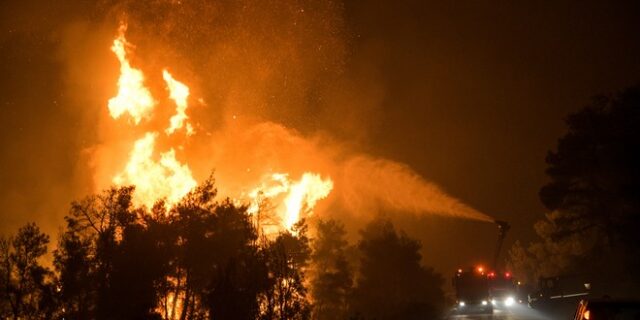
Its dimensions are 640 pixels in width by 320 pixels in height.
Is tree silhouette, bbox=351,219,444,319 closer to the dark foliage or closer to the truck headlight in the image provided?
the truck headlight

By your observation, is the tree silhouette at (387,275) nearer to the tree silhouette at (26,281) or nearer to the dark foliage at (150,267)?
the dark foliage at (150,267)

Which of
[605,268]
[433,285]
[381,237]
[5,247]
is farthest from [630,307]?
[433,285]

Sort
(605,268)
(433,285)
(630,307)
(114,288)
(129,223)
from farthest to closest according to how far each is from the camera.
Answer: (433,285), (605,268), (129,223), (114,288), (630,307)

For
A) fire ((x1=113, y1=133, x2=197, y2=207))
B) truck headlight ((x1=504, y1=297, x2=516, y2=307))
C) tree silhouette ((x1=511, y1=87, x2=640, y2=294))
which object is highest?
fire ((x1=113, y1=133, x2=197, y2=207))

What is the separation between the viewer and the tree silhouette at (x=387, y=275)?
76.7 m

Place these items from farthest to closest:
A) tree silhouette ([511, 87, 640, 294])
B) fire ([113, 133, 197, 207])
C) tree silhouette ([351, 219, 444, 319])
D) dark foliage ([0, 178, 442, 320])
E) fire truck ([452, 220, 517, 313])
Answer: tree silhouette ([351, 219, 444, 319]) < fire ([113, 133, 197, 207]) < fire truck ([452, 220, 517, 313]) < tree silhouette ([511, 87, 640, 294]) < dark foliage ([0, 178, 442, 320])

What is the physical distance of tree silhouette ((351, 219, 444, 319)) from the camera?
7669 centimetres

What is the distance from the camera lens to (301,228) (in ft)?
211

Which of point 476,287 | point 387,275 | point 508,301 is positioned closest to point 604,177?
point 476,287

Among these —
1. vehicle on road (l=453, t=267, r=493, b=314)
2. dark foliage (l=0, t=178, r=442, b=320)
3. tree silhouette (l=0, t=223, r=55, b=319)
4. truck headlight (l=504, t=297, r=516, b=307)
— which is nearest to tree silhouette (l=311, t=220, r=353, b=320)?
vehicle on road (l=453, t=267, r=493, b=314)

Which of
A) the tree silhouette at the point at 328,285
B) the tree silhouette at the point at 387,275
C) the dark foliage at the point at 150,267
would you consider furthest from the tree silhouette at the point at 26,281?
the tree silhouette at the point at 387,275

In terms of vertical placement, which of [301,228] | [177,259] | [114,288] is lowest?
[114,288]

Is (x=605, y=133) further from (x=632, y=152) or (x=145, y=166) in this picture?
(x=145, y=166)

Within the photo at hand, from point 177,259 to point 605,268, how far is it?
45.0 m
